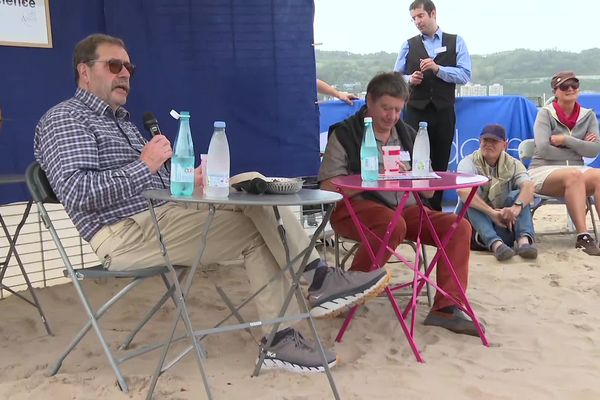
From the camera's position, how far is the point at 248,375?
2451 mm

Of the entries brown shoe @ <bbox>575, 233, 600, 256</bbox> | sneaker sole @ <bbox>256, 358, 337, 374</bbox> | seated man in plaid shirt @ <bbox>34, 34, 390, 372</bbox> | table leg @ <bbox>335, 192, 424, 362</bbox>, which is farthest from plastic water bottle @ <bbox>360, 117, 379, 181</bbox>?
brown shoe @ <bbox>575, 233, 600, 256</bbox>

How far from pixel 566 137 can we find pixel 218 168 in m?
3.78

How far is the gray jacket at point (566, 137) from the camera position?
504 cm

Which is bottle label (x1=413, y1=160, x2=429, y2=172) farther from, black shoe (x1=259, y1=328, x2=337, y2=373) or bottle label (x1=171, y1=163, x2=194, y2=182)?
bottle label (x1=171, y1=163, x2=194, y2=182)

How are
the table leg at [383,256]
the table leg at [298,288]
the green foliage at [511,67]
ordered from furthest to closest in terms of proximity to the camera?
the green foliage at [511,67], the table leg at [383,256], the table leg at [298,288]

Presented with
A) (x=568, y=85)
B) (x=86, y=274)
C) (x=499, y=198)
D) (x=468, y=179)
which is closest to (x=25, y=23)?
(x=86, y=274)

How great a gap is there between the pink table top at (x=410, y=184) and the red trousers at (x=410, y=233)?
7.9 inches

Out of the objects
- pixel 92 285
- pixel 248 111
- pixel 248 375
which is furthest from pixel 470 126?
pixel 248 375

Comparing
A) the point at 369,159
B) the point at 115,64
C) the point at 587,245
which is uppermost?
the point at 115,64

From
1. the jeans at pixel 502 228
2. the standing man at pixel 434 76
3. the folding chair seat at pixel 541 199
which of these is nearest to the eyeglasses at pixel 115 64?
the standing man at pixel 434 76

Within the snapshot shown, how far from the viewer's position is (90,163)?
2.31 metres

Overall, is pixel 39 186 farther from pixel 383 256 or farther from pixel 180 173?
pixel 383 256

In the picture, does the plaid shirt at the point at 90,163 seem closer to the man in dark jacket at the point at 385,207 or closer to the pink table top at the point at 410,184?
the pink table top at the point at 410,184

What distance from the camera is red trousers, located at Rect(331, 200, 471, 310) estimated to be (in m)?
2.95
